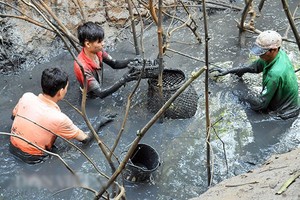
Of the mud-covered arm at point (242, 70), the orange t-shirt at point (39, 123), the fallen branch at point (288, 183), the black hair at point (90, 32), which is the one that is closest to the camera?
the fallen branch at point (288, 183)

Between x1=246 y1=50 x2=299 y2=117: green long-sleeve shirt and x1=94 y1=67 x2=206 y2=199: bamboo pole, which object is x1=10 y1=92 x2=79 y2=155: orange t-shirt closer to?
x1=246 y1=50 x2=299 y2=117: green long-sleeve shirt

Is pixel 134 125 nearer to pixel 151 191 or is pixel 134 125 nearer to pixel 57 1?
pixel 151 191

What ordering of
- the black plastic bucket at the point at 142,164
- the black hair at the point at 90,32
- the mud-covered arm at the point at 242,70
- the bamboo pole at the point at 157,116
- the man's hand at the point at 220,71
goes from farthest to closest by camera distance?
1. the man's hand at the point at 220,71
2. the mud-covered arm at the point at 242,70
3. the black hair at the point at 90,32
4. the black plastic bucket at the point at 142,164
5. the bamboo pole at the point at 157,116

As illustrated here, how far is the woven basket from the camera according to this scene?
538 cm

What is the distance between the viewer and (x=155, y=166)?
469 centimetres

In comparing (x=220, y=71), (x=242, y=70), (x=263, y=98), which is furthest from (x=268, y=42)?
(x=220, y=71)

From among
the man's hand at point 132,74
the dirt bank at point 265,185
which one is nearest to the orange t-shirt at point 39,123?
the man's hand at point 132,74

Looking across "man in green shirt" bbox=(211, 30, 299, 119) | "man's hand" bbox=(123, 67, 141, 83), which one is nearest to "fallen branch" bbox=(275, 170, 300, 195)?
"man in green shirt" bbox=(211, 30, 299, 119)

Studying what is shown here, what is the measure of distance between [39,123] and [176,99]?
1716 millimetres

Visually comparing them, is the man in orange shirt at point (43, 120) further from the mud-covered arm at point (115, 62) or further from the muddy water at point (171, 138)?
the mud-covered arm at point (115, 62)

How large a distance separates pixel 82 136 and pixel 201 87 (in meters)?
2.05

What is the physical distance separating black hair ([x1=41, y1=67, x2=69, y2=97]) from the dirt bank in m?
2.04

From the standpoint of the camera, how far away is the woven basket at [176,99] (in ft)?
17.6

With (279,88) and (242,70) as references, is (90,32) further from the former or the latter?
(279,88)
